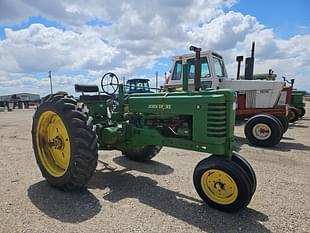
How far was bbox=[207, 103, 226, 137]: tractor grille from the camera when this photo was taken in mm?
3004

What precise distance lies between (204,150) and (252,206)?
92 cm

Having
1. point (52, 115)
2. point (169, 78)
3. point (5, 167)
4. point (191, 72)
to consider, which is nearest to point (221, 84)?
point (191, 72)

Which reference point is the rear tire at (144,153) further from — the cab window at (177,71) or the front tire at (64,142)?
the cab window at (177,71)

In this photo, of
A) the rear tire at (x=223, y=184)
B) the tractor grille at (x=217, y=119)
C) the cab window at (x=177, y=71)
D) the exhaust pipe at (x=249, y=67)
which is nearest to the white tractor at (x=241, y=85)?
the cab window at (x=177, y=71)

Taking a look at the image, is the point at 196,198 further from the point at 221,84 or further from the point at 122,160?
the point at 221,84

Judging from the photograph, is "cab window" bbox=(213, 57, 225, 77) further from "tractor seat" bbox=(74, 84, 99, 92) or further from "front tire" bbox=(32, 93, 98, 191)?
"front tire" bbox=(32, 93, 98, 191)

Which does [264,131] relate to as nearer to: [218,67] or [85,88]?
[218,67]

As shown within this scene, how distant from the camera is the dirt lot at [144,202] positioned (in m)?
2.66

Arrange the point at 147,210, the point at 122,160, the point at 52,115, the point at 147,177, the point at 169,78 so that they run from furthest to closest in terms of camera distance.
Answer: the point at 169,78 → the point at 122,160 → the point at 147,177 → the point at 52,115 → the point at 147,210

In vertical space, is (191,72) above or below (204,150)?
above

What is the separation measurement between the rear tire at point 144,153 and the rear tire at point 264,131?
319cm

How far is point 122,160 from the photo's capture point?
511cm

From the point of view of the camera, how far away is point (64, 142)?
12.2ft

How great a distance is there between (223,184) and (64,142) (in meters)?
2.36
